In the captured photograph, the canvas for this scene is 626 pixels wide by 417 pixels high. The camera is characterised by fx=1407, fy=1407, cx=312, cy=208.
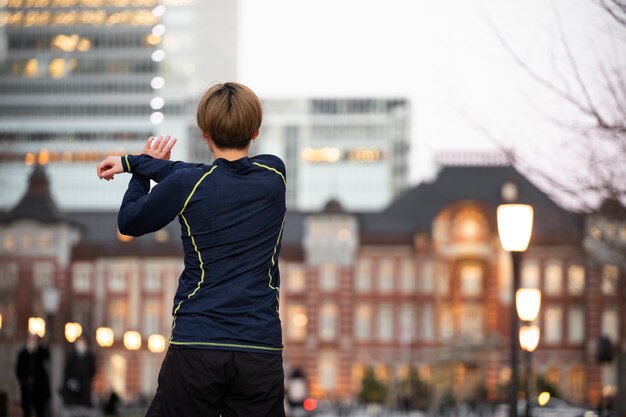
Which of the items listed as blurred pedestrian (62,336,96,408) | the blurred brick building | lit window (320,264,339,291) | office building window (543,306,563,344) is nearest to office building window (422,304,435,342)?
the blurred brick building

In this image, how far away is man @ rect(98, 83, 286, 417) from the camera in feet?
13.9

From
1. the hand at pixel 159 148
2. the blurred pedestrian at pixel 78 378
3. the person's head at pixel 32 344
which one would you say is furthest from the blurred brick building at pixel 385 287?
the hand at pixel 159 148

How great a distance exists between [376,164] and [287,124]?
12472mm

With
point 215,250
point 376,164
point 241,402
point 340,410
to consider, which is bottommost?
point 340,410

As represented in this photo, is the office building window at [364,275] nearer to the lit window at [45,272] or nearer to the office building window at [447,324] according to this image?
the office building window at [447,324]

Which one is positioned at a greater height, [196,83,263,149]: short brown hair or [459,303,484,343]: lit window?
[196,83,263,149]: short brown hair

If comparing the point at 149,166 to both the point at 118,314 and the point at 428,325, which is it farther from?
the point at 118,314

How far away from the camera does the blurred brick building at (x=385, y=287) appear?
87938 millimetres

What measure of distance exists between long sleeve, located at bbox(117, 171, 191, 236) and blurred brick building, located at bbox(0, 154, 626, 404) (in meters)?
82.9

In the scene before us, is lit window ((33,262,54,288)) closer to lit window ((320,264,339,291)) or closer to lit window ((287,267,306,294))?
lit window ((287,267,306,294))

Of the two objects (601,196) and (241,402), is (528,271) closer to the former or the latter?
(601,196)

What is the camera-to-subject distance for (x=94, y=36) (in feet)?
473

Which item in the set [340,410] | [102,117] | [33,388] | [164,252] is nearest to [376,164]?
[102,117]

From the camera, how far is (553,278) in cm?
9031
